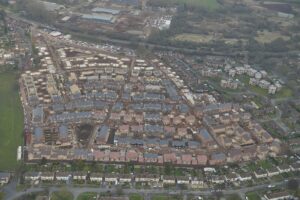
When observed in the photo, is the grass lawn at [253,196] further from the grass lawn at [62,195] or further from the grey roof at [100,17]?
the grey roof at [100,17]

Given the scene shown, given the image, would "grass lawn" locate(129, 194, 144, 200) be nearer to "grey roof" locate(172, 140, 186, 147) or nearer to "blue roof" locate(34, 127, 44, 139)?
"grey roof" locate(172, 140, 186, 147)

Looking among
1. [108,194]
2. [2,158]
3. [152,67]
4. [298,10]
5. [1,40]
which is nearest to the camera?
[108,194]

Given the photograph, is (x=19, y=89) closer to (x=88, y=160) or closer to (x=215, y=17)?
(x=88, y=160)

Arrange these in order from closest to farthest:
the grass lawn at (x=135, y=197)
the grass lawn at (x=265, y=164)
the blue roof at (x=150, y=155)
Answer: the grass lawn at (x=135, y=197), the blue roof at (x=150, y=155), the grass lawn at (x=265, y=164)

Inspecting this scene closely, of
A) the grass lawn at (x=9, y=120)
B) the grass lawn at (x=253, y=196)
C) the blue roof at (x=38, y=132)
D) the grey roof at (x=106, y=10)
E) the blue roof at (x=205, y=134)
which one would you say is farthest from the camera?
the grey roof at (x=106, y=10)

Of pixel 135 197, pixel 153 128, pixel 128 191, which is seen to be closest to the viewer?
pixel 135 197

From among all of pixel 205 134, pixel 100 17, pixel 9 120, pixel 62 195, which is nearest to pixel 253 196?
pixel 205 134

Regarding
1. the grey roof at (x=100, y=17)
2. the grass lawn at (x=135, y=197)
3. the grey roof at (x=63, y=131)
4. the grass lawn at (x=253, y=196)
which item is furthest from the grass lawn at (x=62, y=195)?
the grey roof at (x=100, y=17)

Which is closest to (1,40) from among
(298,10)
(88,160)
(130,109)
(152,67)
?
(152,67)

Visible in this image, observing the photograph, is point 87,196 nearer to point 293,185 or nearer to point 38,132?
point 38,132
